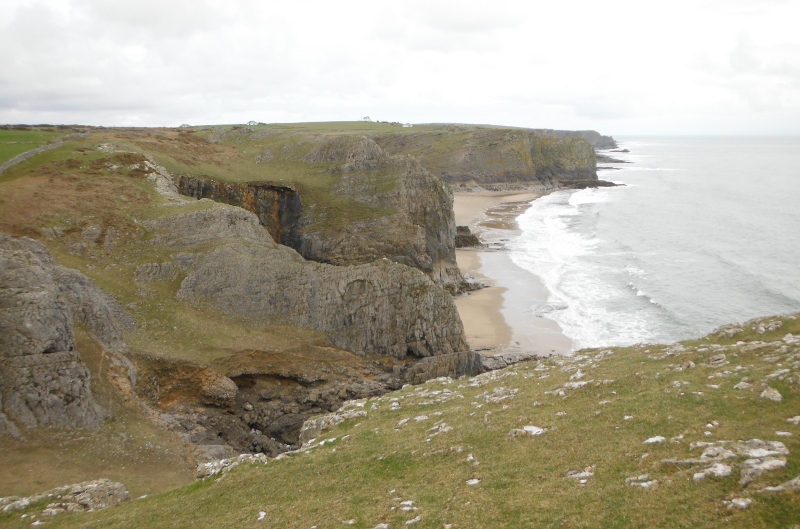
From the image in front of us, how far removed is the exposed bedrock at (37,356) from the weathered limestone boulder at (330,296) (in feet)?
36.9

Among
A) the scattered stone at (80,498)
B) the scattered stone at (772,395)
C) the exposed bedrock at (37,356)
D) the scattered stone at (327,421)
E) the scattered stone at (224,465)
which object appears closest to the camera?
the scattered stone at (772,395)

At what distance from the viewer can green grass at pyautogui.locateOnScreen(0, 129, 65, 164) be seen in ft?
176

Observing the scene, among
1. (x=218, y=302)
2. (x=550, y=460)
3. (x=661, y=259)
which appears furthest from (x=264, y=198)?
(x=661, y=259)

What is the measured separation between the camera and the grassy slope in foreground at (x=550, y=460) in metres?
13.0

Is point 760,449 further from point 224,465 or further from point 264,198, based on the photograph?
point 264,198

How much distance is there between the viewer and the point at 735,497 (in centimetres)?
1191

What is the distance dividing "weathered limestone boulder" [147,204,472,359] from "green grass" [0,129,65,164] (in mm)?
24641

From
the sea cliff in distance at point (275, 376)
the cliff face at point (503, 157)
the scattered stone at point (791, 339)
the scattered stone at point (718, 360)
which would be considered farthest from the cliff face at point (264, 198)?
the cliff face at point (503, 157)

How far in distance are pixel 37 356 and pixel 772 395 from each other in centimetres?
2918

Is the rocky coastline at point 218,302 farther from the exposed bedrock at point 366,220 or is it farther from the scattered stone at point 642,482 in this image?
the scattered stone at point 642,482

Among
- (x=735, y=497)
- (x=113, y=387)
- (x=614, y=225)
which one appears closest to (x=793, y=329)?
(x=735, y=497)

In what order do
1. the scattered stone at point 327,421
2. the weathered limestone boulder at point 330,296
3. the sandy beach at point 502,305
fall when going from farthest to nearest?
the sandy beach at point 502,305 < the weathered limestone boulder at point 330,296 < the scattered stone at point 327,421

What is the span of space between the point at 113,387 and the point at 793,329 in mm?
32043

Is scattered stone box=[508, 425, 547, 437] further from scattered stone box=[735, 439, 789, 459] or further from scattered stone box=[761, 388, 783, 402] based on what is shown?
scattered stone box=[761, 388, 783, 402]
